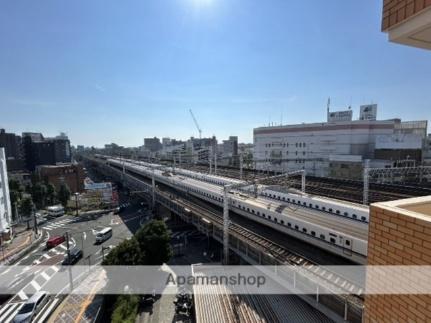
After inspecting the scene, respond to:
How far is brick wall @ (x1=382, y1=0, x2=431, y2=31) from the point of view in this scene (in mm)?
2729

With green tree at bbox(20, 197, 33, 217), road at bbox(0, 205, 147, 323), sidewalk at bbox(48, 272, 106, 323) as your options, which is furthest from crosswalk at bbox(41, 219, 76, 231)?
sidewalk at bbox(48, 272, 106, 323)

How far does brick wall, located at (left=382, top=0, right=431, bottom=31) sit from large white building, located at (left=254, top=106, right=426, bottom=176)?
36.5 m

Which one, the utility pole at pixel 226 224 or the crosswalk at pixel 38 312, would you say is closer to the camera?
the crosswalk at pixel 38 312

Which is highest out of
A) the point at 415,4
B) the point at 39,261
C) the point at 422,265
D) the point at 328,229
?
the point at 415,4

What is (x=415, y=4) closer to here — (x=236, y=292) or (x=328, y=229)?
(x=328, y=229)

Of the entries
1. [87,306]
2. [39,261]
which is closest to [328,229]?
[87,306]

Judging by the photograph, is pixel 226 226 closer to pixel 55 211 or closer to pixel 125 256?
pixel 125 256

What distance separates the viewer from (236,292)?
519 inches

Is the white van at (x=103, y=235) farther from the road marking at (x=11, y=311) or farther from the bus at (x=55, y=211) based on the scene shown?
the bus at (x=55, y=211)

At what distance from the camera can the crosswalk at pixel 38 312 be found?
48.4ft

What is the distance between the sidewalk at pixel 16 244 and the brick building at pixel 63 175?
66.1 feet

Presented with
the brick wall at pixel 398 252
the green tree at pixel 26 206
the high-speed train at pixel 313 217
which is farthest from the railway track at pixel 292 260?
the green tree at pixel 26 206

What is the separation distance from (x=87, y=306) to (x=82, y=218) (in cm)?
2302

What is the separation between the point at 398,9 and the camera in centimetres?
299
